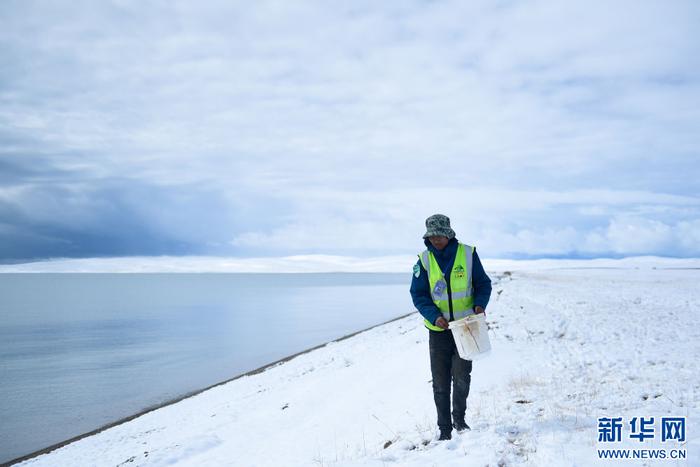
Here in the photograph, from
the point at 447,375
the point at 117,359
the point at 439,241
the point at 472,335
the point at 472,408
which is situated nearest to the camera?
the point at 472,335

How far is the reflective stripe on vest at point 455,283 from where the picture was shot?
5988 millimetres

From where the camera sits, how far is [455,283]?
19.7ft

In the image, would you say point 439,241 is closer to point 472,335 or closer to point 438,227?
point 438,227

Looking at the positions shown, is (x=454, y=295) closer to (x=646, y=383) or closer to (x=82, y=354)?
(x=646, y=383)

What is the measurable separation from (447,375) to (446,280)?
1317mm

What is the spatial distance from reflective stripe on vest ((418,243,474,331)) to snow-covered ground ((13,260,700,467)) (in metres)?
1.59

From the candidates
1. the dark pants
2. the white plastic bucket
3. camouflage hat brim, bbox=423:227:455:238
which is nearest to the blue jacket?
camouflage hat brim, bbox=423:227:455:238

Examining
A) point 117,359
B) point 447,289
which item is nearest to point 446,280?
point 447,289

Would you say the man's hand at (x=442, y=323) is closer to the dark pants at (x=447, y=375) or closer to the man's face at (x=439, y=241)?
the dark pants at (x=447, y=375)

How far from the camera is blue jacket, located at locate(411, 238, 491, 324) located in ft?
19.7

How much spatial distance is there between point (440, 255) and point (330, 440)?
446 centimetres

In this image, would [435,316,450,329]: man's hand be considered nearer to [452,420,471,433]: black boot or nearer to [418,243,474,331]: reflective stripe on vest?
[418,243,474,331]: reflective stripe on vest

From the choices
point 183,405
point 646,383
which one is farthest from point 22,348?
point 646,383

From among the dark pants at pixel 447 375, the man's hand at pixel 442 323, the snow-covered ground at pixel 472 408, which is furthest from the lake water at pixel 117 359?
the man's hand at pixel 442 323
